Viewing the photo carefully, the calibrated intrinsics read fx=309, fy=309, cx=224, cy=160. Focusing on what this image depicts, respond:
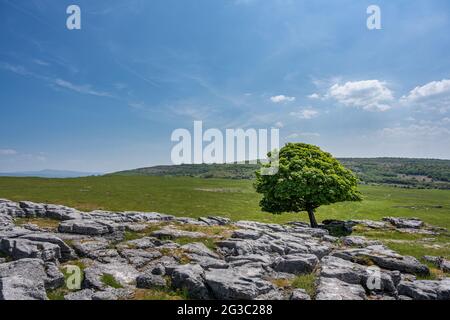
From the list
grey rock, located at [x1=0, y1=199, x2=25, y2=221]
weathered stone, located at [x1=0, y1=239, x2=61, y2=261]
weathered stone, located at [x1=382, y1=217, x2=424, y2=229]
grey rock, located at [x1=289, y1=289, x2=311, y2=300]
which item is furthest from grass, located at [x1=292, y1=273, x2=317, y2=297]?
weathered stone, located at [x1=382, y1=217, x2=424, y2=229]

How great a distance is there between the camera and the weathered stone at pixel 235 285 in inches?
615

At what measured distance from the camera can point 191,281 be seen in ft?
53.8

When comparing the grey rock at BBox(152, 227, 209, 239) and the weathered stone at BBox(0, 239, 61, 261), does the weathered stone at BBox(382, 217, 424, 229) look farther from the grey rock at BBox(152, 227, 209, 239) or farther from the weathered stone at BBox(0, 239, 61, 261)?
the weathered stone at BBox(0, 239, 61, 261)

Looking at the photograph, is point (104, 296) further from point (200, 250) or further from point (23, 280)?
point (200, 250)

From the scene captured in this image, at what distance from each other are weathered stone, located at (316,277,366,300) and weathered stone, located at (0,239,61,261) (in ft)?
53.1

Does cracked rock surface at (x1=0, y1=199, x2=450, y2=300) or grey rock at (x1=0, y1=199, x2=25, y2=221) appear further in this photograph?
grey rock at (x1=0, y1=199, x2=25, y2=221)

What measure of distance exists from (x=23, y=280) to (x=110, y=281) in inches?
166

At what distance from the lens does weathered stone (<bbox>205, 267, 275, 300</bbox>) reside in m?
15.6

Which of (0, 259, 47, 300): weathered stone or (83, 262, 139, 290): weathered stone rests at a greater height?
(0, 259, 47, 300): weathered stone

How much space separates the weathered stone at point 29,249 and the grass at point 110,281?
4.42 meters

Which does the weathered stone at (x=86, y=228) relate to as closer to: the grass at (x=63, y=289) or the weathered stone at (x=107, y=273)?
the grass at (x=63, y=289)

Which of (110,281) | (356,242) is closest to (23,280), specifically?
(110,281)
